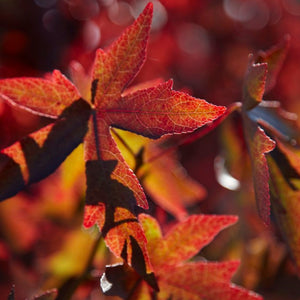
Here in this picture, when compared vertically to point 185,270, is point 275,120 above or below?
above

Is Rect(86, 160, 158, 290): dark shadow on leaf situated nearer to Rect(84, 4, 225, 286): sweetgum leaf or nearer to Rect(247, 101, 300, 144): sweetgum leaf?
Rect(84, 4, 225, 286): sweetgum leaf

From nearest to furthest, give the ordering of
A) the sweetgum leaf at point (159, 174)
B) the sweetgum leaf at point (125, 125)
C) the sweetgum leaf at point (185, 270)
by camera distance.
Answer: the sweetgum leaf at point (125, 125), the sweetgum leaf at point (185, 270), the sweetgum leaf at point (159, 174)

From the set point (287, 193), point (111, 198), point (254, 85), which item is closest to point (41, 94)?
point (111, 198)

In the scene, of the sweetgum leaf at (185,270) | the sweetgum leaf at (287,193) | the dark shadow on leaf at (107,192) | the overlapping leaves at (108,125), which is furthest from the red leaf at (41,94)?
the sweetgum leaf at (287,193)

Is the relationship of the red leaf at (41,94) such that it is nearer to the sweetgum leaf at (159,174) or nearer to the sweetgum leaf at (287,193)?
the sweetgum leaf at (159,174)

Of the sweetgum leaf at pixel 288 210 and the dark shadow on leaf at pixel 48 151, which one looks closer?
the dark shadow on leaf at pixel 48 151

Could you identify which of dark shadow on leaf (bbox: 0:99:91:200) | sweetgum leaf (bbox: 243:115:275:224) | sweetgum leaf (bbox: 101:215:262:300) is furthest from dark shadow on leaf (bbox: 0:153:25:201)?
sweetgum leaf (bbox: 243:115:275:224)

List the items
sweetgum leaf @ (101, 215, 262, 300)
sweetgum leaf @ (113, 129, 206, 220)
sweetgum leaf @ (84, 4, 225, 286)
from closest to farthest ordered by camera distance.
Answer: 1. sweetgum leaf @ (84, 4, 225, 286)
2. sweetgum leaf @ (101, 215, 262, 300)
3. sweetgum leaf @ (113, 129, 206, 220)

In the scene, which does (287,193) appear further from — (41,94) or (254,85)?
(41,94)

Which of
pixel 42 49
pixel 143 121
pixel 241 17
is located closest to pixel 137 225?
pixel 143 121
